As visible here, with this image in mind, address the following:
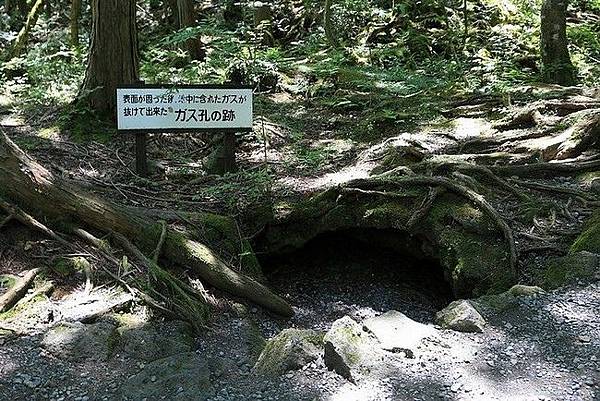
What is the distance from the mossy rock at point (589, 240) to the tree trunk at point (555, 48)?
220 inches

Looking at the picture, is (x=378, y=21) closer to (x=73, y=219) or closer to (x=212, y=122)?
(x=212, y=122)

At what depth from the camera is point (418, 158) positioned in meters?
7.31

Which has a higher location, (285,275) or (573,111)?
(573,111)

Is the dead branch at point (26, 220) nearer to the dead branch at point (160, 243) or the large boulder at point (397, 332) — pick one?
the dead branch at point (160, 243)

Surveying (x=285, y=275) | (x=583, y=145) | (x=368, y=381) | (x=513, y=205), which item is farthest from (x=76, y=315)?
(x=583, y=145)

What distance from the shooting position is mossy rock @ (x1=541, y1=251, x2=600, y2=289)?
4818 millimetres

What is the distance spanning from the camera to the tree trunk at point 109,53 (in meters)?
8.18

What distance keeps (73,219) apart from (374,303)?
3.24 m

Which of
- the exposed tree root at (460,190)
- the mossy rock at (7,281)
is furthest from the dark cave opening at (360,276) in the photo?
the mossy rock at (7,281)

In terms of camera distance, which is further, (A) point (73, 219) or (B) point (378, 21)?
(B) point (378, 21)

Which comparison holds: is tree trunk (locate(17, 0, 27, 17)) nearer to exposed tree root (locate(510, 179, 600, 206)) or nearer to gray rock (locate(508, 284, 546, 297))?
A: exposed tree root (locate(510, 179, 600, 206))

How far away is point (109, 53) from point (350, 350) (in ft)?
20.2

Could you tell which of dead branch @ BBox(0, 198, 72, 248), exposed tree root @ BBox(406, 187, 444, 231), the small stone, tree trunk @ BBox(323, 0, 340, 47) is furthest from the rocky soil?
tree trunk @ BBox(323, 0, 340, 47)

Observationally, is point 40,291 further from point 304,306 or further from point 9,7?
point 9,7
